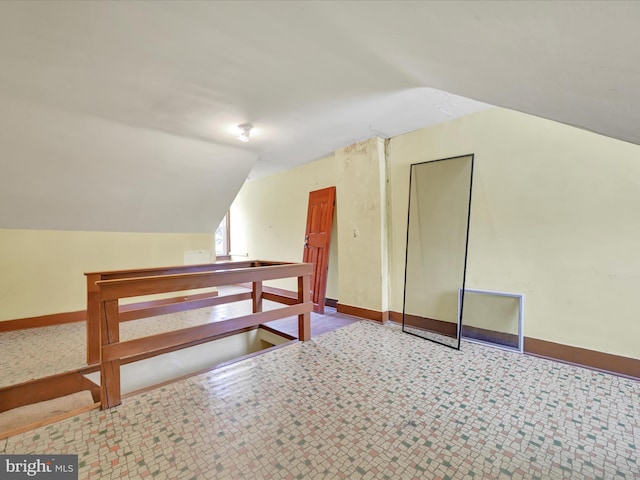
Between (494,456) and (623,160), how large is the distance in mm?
2367

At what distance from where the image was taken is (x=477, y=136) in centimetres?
285

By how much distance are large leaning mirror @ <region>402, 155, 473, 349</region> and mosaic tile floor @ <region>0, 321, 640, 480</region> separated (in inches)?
29.9

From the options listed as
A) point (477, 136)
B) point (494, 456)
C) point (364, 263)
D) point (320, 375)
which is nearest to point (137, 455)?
point (320, 375)

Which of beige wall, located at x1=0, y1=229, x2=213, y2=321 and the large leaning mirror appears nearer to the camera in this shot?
the large leaning mirror

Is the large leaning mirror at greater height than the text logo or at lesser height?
greater

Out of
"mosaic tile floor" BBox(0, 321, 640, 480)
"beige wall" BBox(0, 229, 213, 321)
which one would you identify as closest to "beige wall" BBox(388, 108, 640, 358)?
"mosaic tile floor" BBox(0, 321, 640, 480)

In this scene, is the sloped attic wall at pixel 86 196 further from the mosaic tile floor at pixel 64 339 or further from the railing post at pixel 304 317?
the railing post at pixel 304 317

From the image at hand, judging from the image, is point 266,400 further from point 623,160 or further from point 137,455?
point 623,160

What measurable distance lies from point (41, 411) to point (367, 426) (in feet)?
8.10

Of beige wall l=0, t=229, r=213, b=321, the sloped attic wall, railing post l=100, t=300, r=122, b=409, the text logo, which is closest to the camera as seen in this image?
the text logo

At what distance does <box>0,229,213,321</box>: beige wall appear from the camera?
3443 mm

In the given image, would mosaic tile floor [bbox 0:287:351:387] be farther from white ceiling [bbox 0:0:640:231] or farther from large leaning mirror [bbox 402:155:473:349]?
white ceiling [bbox 0:0:640:231]

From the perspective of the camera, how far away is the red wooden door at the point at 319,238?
13.6ft

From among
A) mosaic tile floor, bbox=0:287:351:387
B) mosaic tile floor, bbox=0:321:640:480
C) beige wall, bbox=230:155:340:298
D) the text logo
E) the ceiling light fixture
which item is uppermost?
the ceiling light fixture
